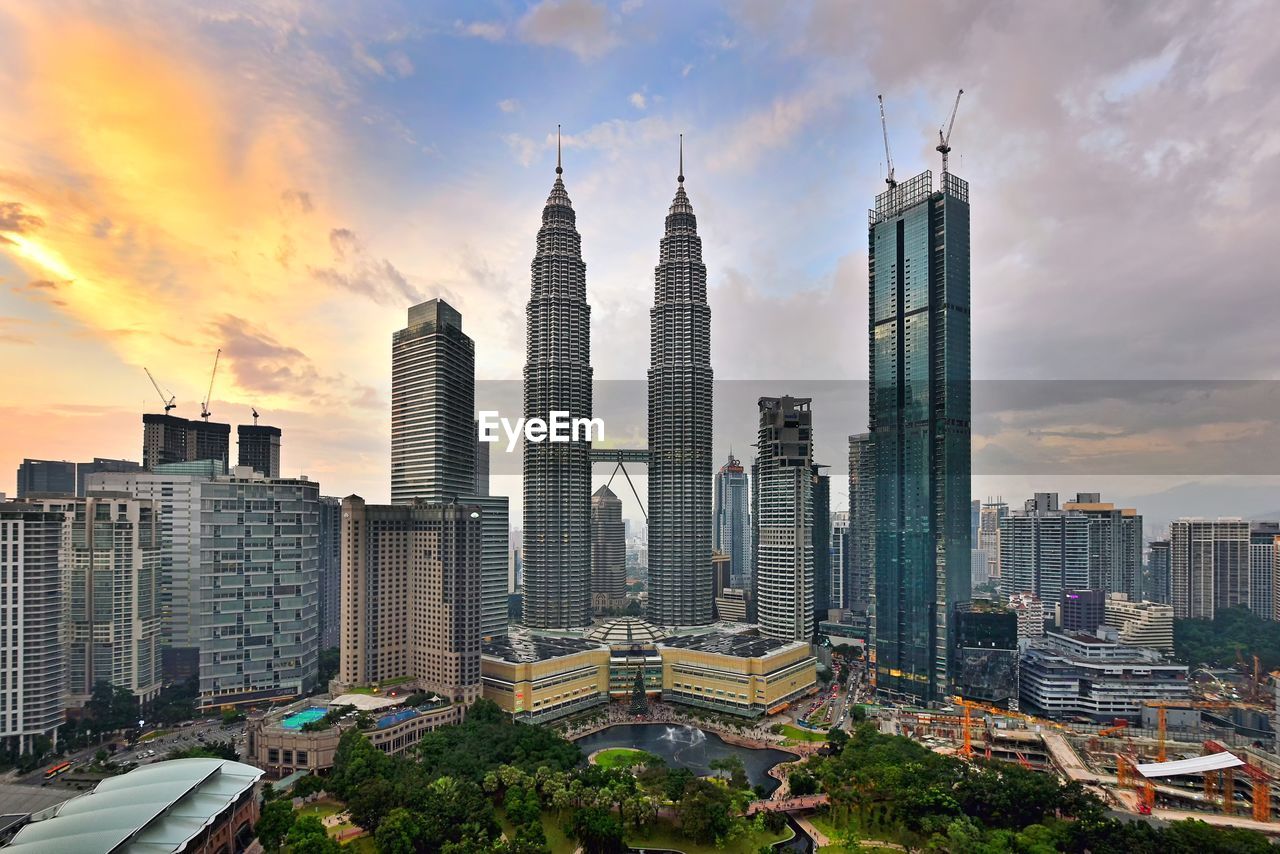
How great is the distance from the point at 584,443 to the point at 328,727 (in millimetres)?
20110

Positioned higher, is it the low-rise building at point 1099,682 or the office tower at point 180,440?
the office tower at point 180,440

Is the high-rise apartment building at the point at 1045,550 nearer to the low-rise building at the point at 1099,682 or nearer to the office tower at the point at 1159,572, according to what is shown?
the office tower at the point at 1159,572

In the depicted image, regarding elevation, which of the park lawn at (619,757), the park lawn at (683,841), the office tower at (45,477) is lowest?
the park lawn at (619,757)

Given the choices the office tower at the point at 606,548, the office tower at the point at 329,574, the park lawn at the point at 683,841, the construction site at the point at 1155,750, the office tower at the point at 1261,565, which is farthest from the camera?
the office tower at the point at 606,548

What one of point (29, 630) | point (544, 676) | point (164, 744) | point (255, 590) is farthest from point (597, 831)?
point (29, 630)

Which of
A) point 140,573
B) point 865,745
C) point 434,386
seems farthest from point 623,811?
point 140,573

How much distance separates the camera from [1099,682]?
91.8 ft

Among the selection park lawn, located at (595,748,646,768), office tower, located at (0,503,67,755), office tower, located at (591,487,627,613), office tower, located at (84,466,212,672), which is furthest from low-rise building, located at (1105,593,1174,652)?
office tower, located at (0,503,67,755)

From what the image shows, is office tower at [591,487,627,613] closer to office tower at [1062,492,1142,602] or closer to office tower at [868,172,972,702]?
office tower at [868,172,972,702]

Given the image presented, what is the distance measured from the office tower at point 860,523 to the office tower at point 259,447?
3723cm

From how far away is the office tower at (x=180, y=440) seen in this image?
126 feet

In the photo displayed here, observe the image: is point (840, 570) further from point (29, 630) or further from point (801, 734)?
point (29, 630)

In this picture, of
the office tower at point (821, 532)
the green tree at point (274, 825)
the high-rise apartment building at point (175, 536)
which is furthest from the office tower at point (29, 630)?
the office tower at point (821, 532)

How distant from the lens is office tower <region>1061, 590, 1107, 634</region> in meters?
39.5
